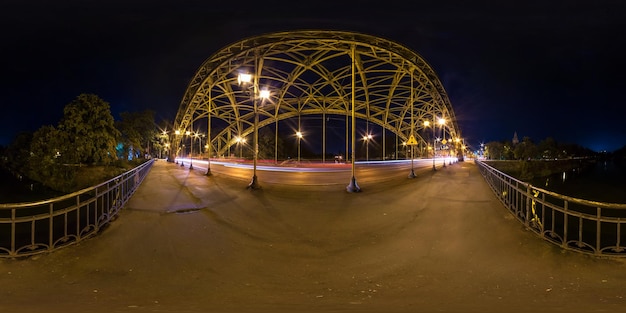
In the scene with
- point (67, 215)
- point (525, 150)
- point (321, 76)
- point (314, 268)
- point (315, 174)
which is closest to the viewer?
point (314, 268)

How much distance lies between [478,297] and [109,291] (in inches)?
208

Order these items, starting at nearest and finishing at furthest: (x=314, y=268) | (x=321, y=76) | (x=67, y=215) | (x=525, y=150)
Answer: (x=314, y=268), (x=67, y=215), (x=321, y=76), (x=525, y=150)

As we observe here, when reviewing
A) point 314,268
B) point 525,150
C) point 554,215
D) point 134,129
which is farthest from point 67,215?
point 525,150

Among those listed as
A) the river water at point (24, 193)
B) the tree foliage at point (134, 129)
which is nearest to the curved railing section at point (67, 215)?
the river water at point (24, 193)

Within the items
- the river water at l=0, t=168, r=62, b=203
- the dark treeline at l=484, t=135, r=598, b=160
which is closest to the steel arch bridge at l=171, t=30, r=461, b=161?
the river water at l=0, t=168, r=62, b=203

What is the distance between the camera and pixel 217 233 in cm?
769

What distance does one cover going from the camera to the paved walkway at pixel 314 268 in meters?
4.67

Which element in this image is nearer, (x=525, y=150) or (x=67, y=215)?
(x=67, y=215)

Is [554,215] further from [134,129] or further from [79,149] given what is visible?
[134,129]

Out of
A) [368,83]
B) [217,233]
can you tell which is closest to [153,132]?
[368,83]

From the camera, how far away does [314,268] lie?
596cm

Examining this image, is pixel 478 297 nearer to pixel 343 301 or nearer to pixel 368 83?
pixel 343 301

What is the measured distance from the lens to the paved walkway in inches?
184

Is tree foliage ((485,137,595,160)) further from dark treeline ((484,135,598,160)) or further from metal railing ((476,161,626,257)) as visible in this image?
metal railing ((476,161,626,257))
